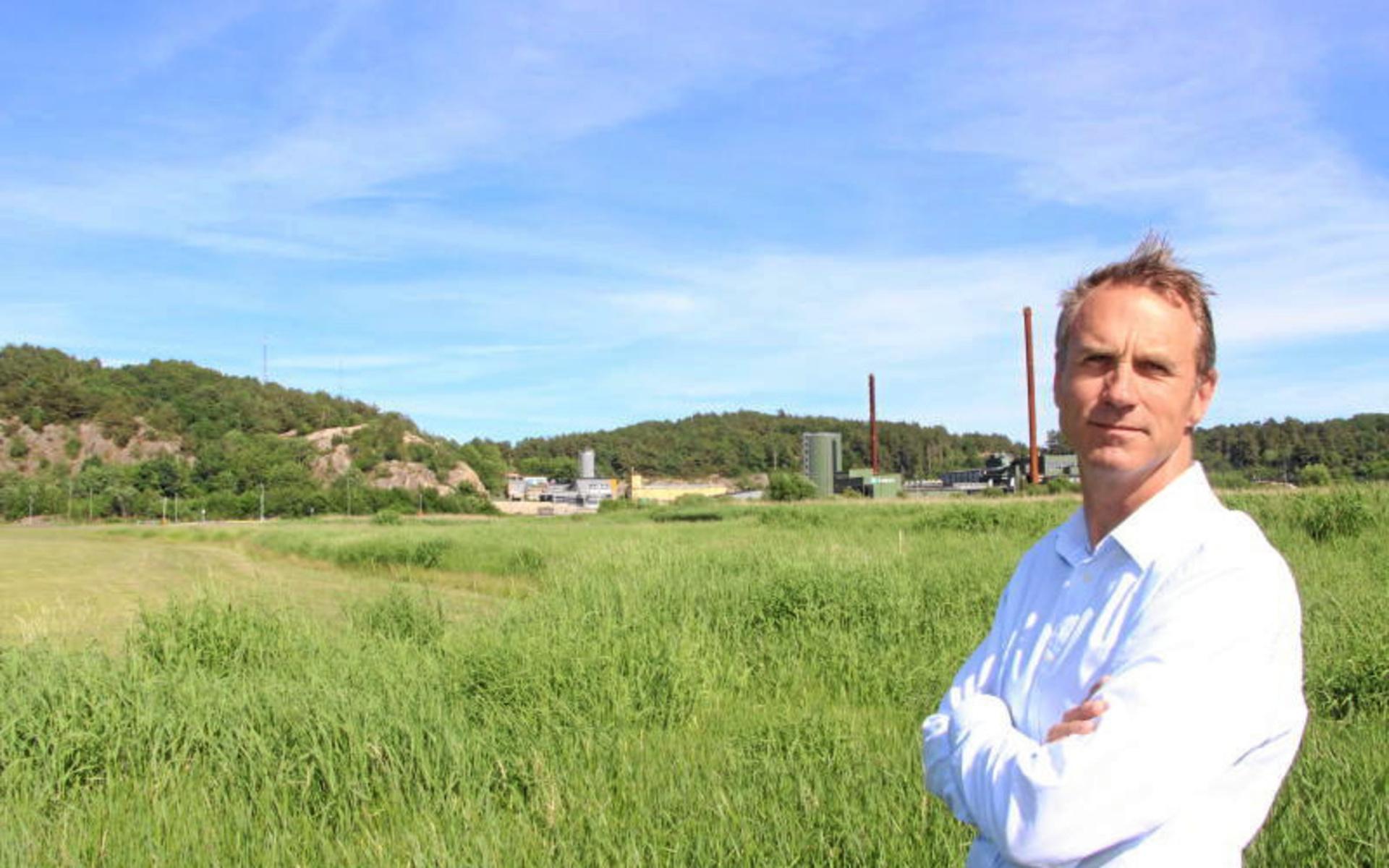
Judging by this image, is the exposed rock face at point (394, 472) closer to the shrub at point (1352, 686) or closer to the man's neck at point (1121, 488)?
the shrub at point (1352, 686)

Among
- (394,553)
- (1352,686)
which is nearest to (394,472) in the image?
(394,553)

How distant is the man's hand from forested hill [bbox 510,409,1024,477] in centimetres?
10667

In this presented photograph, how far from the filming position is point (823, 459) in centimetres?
5638

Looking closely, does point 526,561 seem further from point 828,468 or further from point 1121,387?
point 828,468

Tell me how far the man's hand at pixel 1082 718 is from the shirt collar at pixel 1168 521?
190 mm

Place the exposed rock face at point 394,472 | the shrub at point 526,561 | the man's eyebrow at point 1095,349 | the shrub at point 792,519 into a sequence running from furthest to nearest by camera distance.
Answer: the exposed rock face at point 394,472 → the shrub at point 792,519 → the shrub at point 526,561 → the man's eyebrow at point 1095,349

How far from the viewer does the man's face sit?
1.46 metres

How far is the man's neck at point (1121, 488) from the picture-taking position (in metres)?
1.48

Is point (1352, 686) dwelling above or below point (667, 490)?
below

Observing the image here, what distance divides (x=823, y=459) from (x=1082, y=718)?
182 feet

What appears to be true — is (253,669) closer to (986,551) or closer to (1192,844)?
(1192,844)

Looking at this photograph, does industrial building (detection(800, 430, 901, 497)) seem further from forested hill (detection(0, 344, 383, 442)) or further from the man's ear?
forested hill (detection(0, 344, 383, 442))

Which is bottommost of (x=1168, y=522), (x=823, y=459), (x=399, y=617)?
(x=399, y=617)

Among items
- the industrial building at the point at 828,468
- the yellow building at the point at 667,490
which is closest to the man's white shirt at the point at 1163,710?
the industrial building at the point at 828,468
